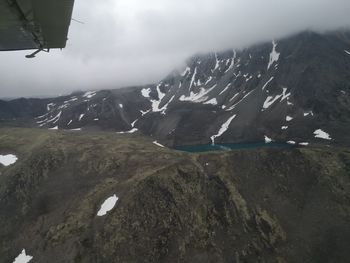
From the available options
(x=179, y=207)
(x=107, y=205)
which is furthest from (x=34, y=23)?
(x=107, y=205)

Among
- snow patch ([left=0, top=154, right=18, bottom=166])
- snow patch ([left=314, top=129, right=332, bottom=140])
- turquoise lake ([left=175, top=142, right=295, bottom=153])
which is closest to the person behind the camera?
snow patch ([left=0, top=154, right=18, bottom=166])

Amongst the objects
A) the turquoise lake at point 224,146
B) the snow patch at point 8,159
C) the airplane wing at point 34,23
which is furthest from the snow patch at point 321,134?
the airplane wing at point 34,23

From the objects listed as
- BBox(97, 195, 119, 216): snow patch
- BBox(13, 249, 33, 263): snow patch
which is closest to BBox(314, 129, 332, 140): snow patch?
BBox(97, 195, 119, 216): snow patch

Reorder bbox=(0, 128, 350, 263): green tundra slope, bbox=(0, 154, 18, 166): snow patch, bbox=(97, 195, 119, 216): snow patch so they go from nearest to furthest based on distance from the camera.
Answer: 1. bbox=(0, 128, 350, 263): green tundra slope
2. bbox=(97, 195, 119, 216): snow patch
3. bbox=(0, 154, 18, 166): snow patch

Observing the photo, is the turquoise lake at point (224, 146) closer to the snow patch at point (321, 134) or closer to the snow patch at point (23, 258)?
the snow patch at point (321, 134)

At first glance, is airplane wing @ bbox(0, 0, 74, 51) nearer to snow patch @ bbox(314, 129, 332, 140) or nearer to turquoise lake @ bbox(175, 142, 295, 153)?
turquoise lake @ bbox(175, 142, 295, 153)

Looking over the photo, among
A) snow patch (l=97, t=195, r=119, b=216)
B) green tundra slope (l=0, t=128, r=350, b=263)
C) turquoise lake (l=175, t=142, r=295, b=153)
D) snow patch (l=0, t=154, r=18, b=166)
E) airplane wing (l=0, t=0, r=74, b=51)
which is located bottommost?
turquoise lake (l=175, t=142, r=295, b=153)

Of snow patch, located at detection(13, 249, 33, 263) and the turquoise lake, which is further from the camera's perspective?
the turquoise lake

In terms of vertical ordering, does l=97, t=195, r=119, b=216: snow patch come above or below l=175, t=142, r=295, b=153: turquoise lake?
above
